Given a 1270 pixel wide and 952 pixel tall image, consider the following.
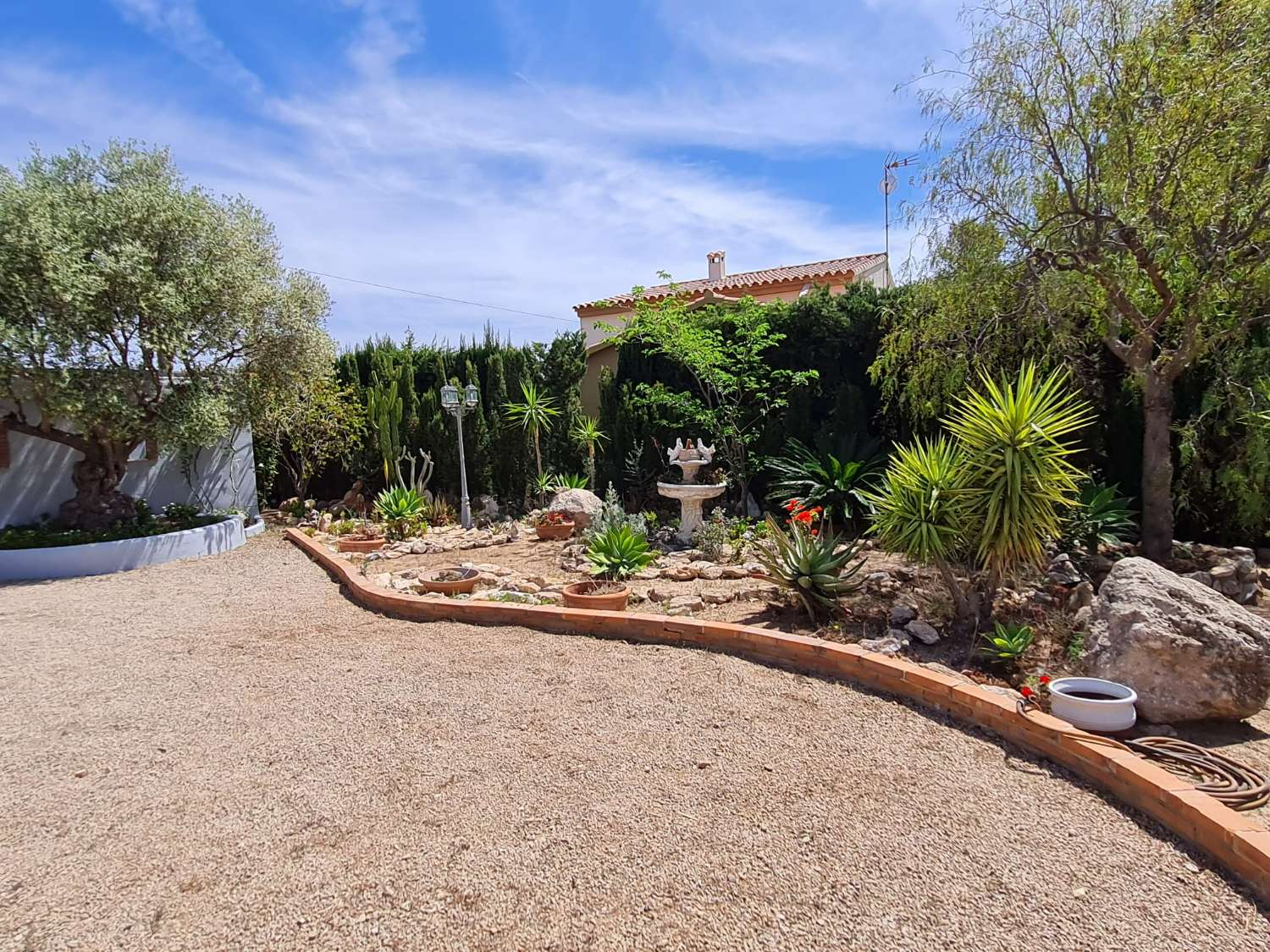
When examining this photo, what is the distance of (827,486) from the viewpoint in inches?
292

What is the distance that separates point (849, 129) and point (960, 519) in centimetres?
546

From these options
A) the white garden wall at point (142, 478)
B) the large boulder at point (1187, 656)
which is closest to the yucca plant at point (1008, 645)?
the large boulder at point (1187, 656)

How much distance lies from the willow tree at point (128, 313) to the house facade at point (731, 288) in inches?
187

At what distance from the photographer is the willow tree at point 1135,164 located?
473cm

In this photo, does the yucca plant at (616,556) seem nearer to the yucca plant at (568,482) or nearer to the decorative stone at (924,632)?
the decorative stone at (924,632)

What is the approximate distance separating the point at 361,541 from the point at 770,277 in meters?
11.7

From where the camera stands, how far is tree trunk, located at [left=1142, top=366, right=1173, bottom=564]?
18.4ft

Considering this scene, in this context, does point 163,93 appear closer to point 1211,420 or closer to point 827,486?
point 827,486

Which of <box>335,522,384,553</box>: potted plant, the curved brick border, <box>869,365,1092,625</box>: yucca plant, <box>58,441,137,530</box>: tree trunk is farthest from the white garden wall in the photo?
<box>869,365,1092,625</box>: yucca plant

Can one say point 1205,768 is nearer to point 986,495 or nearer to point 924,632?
point 924,632

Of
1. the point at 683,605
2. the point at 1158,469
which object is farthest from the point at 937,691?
the point at 1158,469

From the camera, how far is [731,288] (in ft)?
50.3

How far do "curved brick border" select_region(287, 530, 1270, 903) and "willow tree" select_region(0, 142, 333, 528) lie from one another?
4269 millimetres

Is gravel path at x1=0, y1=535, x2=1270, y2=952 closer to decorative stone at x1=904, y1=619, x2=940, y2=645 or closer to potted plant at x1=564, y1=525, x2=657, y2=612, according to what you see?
decorative stone at x1=904, y1=619, x2=940, y2=645
